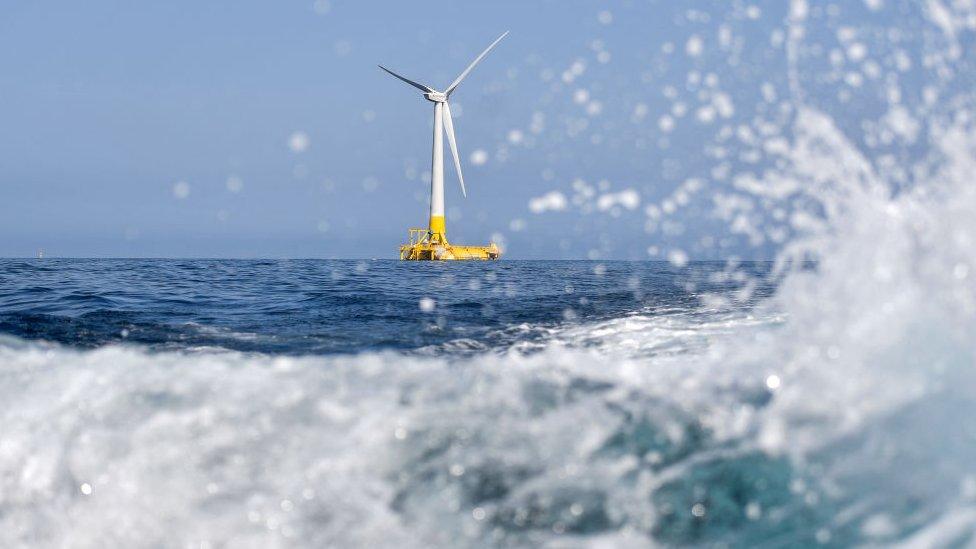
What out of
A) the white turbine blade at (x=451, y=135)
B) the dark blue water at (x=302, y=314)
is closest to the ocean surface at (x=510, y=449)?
the dark blue water at (x=302, y=314)

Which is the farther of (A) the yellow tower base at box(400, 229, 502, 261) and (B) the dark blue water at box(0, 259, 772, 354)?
(A) the yellow tower base at box(400, 229, 502, 261)

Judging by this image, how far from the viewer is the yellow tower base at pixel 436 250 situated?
276 feet

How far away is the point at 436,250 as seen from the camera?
275 feet

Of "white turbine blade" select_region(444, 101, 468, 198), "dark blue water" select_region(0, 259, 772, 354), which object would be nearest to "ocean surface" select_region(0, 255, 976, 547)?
"dark blue water" select_region(0, 259, 772, 354)

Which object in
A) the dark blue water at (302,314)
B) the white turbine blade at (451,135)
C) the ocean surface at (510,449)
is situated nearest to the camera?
the ocean surface at (510,449)

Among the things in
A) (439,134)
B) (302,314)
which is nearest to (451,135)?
(439,134)

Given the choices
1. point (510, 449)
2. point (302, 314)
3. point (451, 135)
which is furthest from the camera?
point (451, 135)

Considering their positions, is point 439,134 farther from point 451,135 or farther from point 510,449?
point 510,449

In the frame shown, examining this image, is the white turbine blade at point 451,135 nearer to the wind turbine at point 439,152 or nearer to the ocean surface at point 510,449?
the wind turbine at point 439,152

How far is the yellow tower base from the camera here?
3307 inches

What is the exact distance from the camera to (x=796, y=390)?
3.89m

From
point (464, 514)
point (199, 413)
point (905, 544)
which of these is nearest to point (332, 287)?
point (199, 413)

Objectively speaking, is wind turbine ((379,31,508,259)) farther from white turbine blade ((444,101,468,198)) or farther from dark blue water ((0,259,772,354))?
dark blue water ((0,259,772,354))

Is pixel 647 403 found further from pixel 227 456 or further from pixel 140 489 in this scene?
pixel 140 489
